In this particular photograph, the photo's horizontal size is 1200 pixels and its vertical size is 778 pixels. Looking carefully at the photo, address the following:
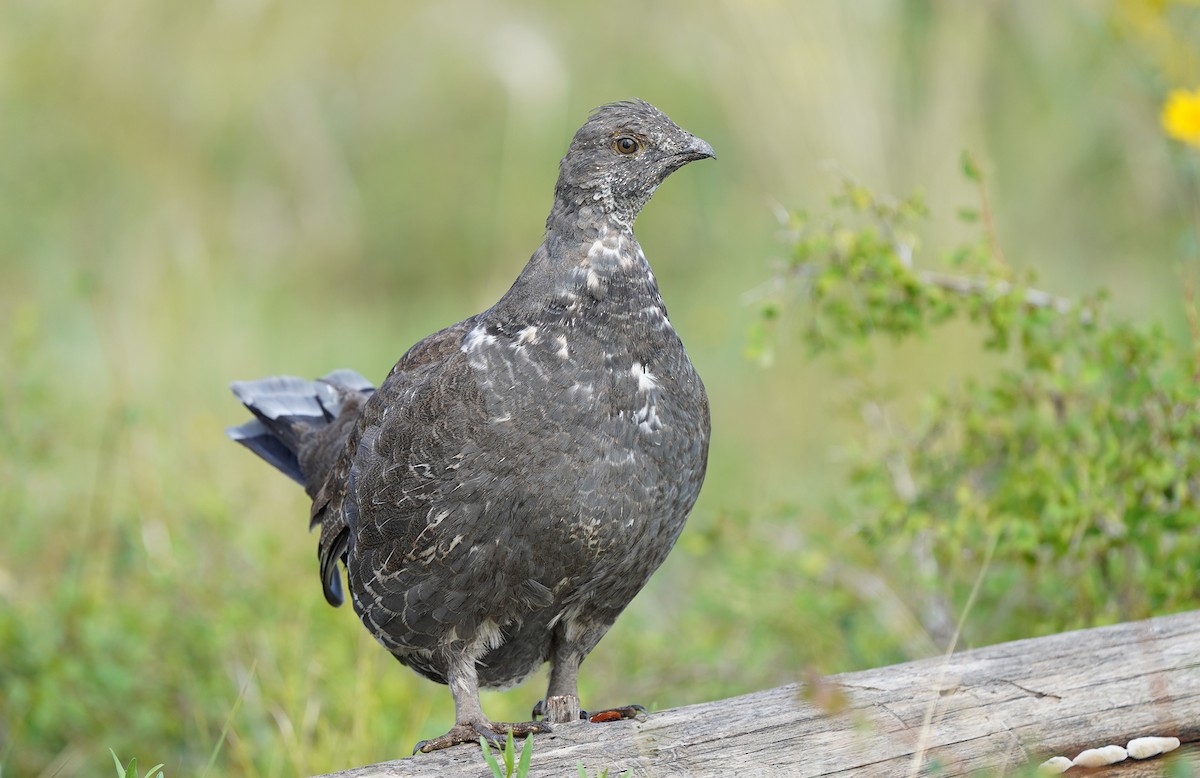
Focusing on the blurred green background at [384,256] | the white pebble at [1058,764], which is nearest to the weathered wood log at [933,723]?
the white pebble at [1058,764]

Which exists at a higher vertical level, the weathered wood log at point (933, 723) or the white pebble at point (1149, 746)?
the weathered wood log at point (933, 723)

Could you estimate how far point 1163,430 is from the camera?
4133 millimetres

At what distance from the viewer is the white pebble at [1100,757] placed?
121 inches

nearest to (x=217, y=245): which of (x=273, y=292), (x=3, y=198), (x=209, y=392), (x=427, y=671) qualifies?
(x=273, y=292)

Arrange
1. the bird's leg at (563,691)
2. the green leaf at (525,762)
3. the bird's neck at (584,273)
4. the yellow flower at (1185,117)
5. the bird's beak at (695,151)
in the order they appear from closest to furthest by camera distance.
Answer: the green leaf at (525,762) → the bird's neck at (584,273) → the bird's beak at (695,151) → the bird's leg at (563,691) → the yellow flower at (1185,117)

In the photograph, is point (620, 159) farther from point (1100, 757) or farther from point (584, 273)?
point (1100, 757)

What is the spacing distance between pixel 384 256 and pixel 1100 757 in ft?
26.4

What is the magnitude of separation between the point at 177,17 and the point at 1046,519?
24.7 feet

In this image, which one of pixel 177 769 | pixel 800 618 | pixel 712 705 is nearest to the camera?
pixel 712 705

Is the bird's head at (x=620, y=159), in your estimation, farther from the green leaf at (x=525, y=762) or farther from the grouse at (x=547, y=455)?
the green leaf at (x=525, y=762)

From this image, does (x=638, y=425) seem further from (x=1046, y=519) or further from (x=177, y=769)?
(x=177, y=769)

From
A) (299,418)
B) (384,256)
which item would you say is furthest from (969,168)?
(384,256)

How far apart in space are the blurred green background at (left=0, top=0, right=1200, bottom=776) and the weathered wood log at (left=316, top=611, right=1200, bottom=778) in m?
1.06

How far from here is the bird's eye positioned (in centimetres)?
339
